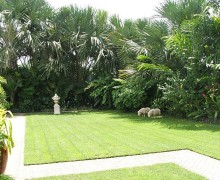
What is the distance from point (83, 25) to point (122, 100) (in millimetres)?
5486

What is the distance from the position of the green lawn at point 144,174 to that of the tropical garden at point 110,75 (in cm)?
104

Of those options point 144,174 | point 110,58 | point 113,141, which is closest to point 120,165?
point 144,174

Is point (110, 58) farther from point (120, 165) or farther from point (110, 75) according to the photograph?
point (120, 165)

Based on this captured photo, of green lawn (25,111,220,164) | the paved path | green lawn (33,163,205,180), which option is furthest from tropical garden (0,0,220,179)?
green lawn (33,163,205,180)

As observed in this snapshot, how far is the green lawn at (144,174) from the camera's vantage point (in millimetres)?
4434

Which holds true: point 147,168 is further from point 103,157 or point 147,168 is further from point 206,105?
point 206,105

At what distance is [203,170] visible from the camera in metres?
4.72

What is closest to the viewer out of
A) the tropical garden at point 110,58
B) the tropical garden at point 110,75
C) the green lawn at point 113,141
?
the green lawn at point 113,141

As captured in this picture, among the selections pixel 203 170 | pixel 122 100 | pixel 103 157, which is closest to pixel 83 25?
pixel 122 100

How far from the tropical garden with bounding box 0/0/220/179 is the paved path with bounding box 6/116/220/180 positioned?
27 cm

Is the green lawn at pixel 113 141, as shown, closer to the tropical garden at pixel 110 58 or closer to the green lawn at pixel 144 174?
the green lawn at pixel 144 174

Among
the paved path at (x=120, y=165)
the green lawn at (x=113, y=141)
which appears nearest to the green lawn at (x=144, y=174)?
the paved path at (x=120, y=165)

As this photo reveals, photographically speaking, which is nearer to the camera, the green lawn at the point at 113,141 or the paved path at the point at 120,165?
the paved path at the point at 120,165

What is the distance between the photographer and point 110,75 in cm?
1677
